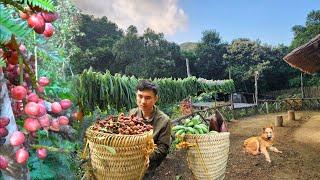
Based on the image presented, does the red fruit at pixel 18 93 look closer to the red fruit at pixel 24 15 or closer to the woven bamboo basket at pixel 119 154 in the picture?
the red fruit at pixel 24 15

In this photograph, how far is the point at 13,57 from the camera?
712 millimetres

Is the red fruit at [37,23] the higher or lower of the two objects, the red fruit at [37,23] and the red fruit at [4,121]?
the higher

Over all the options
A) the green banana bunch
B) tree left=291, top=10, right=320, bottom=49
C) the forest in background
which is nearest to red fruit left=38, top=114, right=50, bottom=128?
the green banana bunch

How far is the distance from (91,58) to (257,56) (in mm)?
12750

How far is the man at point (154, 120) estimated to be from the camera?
2.79 meters

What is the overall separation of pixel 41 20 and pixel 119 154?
3.88 feet

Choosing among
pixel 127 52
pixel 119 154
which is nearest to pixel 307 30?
pixel 127 52

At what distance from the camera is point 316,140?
38.9 feet

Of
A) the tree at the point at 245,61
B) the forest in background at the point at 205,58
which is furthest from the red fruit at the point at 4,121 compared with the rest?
the tree at the point at 245,61

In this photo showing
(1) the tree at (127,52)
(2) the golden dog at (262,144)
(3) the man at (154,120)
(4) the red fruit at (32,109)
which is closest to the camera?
(4) the red fruit at (32,109)

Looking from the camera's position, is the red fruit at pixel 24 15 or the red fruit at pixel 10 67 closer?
the red fruit at pixel 24 15

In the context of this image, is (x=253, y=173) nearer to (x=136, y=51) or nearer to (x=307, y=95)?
(x=307, y=95)

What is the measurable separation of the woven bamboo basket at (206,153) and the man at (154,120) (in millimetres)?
207

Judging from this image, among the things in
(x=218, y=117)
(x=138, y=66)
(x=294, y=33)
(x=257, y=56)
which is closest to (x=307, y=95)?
(x=257, y=56)
